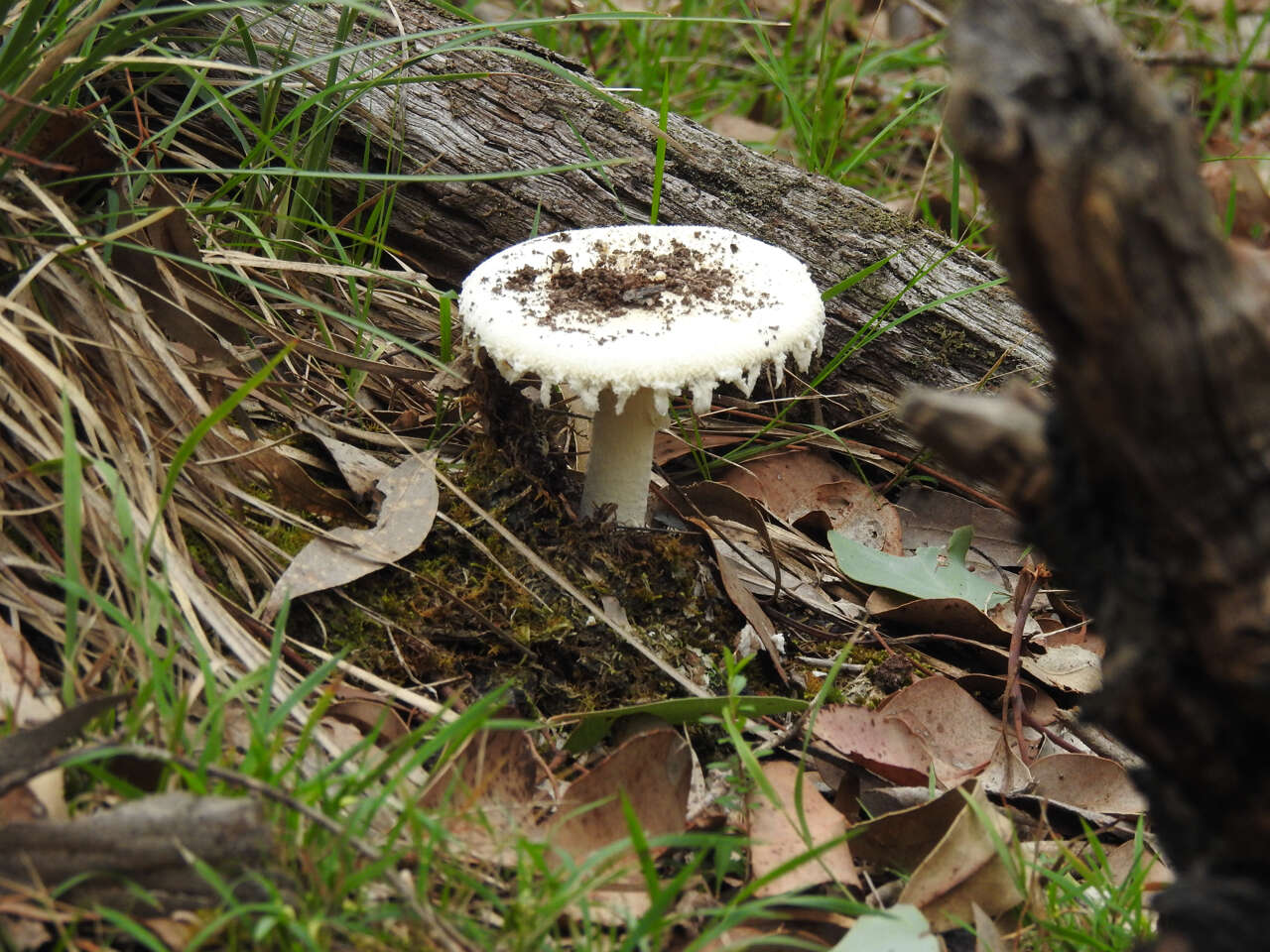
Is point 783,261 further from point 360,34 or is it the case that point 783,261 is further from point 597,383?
point 360,34

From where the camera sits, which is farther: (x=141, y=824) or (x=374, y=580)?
(x=374, y=580)

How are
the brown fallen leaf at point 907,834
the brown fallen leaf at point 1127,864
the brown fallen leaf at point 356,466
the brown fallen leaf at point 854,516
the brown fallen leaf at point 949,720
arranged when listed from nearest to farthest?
the brown fallen leaf at point 907,834 → the brown fallen leaf at point 1127,864 → the brown fallen leaf at point 949,720 → the brown fallen leaf at point 356,466 → the brown fallen leaf at point 854,516

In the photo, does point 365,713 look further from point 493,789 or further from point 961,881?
point 961,881

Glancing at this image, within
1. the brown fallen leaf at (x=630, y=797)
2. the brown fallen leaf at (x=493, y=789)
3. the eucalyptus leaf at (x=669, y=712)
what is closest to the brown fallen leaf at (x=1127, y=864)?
the eucalyptus leaf at (x=669, y=712)

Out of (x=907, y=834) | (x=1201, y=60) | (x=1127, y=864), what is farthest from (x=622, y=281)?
(x=1201, y=60)

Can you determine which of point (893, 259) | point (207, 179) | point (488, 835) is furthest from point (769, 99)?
point (488, 835)

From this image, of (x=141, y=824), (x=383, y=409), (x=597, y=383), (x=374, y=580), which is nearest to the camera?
(x=141, y=824)

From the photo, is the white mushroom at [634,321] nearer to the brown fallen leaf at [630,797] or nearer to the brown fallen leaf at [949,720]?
the brown fallen leaf at [630,797]
